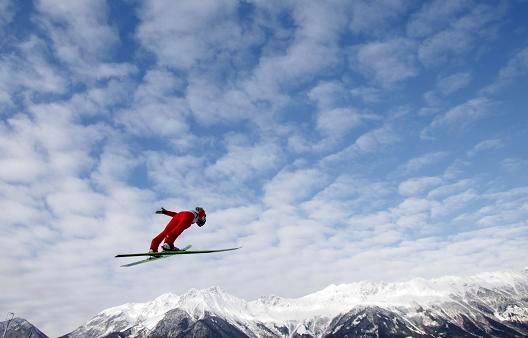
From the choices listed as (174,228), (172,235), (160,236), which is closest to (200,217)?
(174,228)

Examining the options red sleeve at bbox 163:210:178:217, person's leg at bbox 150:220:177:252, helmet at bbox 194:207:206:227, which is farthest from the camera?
helmet at bbox 194:207:206:227

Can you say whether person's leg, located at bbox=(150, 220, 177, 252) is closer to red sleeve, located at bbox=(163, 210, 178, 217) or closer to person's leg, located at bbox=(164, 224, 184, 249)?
person's leg, located at bbox=(164, 224, 184, 249)

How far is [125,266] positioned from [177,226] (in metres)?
4.07

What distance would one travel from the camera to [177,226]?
661 inches

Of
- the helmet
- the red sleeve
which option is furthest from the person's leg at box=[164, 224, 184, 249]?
the helmet

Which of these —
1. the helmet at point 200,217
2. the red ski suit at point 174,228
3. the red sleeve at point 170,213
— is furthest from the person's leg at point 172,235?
the helmet at point 200,217

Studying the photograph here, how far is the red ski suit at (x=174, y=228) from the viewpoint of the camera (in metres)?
16.7

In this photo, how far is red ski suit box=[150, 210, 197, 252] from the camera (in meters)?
16.7

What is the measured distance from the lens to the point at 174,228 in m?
16.8

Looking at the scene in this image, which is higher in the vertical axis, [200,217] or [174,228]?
[200,217]

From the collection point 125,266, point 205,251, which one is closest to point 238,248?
point 205,251

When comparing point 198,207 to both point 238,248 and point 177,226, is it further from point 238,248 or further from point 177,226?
point 238,248

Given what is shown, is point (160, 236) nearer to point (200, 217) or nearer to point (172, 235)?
point (172, 235)

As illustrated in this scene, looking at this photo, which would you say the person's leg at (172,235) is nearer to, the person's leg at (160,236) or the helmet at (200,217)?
the person's leg at (160,236)
